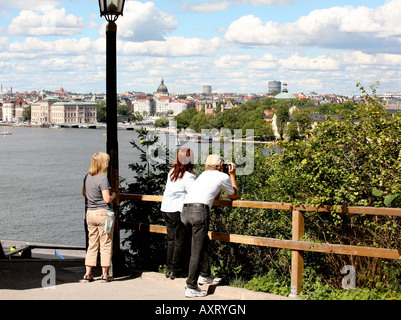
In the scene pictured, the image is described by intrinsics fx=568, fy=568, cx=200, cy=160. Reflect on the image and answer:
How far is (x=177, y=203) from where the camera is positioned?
276 inches

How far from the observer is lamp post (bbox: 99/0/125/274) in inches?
293

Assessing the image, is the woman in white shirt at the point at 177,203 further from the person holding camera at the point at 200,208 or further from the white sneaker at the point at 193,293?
the white sneaker at the point at 193,293

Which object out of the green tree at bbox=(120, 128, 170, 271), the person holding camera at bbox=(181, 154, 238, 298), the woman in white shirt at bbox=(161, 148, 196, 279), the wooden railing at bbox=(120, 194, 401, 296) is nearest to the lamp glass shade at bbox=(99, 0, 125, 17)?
the green tree at bbox=(120, 128, 170, 271)

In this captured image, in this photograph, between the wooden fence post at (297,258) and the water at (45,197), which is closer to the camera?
the wooden fence post at (297,258)

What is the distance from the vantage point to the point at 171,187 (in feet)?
23.0

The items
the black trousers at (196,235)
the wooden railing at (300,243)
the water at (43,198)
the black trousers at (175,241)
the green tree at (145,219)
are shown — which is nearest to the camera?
the wooden railing at (300,243)

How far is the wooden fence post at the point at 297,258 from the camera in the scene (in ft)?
21.5

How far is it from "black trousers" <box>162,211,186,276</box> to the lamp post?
2.51 ft

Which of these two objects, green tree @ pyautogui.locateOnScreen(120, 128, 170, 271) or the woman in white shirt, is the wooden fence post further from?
green tree @ pyautogui.locateOnScreen(120, 128, 170, 271)

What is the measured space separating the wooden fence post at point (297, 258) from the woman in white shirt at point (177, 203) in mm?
1331

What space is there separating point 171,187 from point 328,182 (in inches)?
74.6

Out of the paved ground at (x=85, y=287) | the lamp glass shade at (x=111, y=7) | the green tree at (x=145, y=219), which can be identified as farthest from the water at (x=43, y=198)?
the lamp glass shade at (x=111, y=7)
